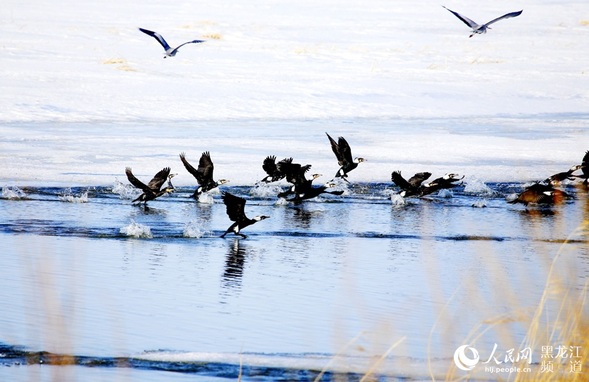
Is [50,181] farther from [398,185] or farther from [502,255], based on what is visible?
[502,255]

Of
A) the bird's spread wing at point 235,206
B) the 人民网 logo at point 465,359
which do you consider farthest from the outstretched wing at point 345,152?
the 人民网 logo at point 465,359

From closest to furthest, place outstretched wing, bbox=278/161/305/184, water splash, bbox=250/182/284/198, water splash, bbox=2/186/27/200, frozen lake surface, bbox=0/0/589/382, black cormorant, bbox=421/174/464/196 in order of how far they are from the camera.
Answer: frozen lake surface, bbox=0/0/589/382 → water splash, bbox=2/186/27/200 → outstretched wing, bbox=278/161/305/184 → black cormorant, bbox=421/174/464/196 → water splash, bbox=250/182/284/198

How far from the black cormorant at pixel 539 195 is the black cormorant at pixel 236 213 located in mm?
3570

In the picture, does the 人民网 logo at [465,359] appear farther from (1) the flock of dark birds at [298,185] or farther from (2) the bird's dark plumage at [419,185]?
(2) the bird's dark plumage at [419,185]

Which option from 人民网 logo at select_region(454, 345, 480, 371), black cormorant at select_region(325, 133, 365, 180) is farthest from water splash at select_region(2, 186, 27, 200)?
人民网 logo at select_region(454, 345, 480, 371)

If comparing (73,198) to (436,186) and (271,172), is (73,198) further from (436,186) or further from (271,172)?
(436,186)

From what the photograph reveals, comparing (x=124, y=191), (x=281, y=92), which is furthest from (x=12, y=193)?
(x=281, y=92)

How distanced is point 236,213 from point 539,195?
12.8 feet

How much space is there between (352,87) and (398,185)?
512 inches

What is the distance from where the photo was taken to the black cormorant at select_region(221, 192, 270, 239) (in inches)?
421

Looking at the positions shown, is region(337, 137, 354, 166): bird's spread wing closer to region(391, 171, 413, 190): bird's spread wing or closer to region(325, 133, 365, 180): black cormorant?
region(325, 133, 365, 180): black cormorant

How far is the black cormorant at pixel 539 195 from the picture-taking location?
1293 centimetres

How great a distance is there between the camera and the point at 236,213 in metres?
10.8

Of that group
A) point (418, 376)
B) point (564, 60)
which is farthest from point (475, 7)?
point (418, 376)
